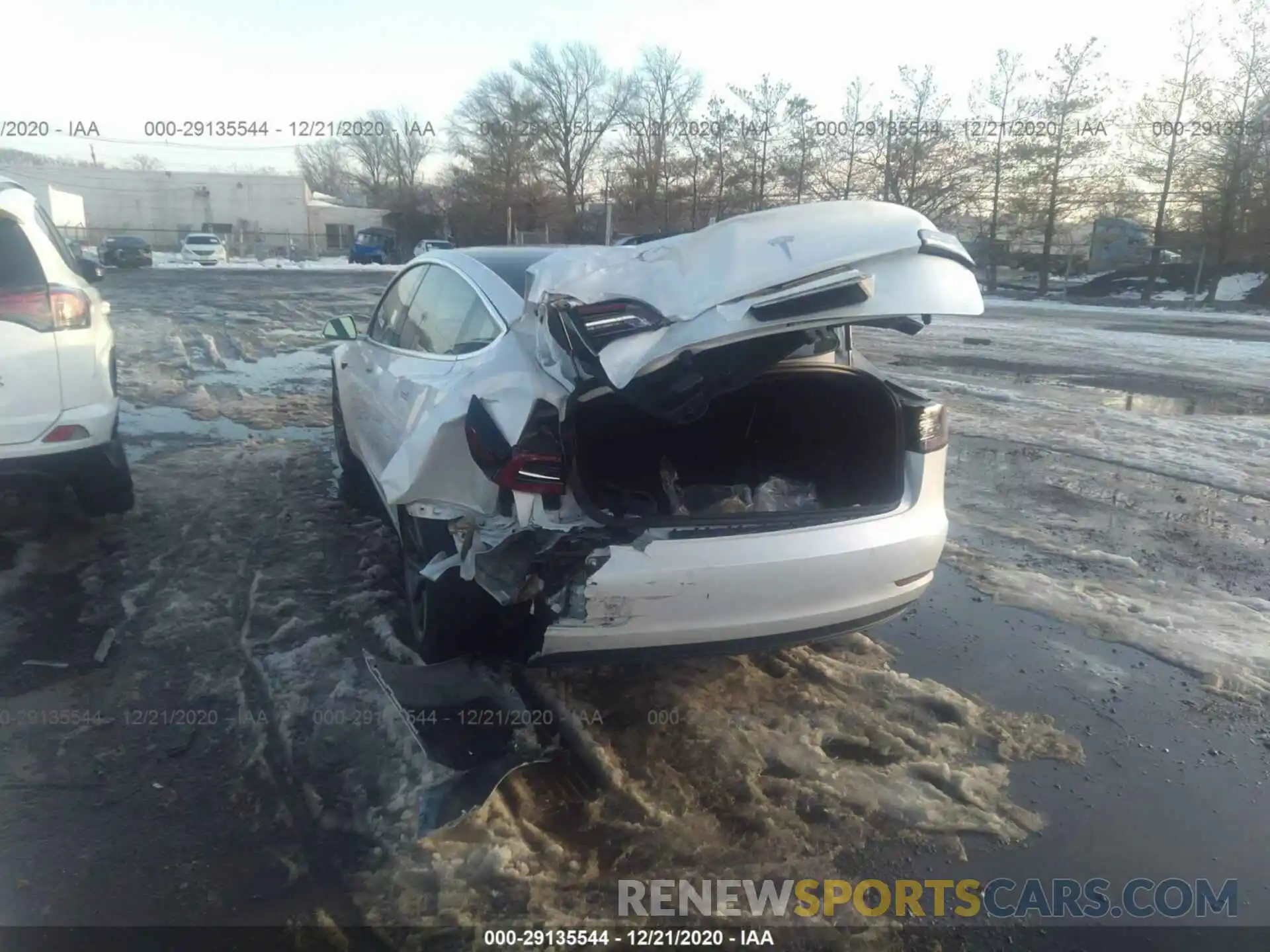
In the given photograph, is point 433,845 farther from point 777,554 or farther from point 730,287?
point 730,287

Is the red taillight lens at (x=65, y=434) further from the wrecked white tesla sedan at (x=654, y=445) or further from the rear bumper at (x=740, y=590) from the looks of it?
the rear bumper at (x=740, y=590)

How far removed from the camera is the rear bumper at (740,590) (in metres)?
2.93

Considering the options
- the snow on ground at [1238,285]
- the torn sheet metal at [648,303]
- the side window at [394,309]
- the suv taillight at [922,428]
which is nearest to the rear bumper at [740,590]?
the torn sheet metal at [648,303]

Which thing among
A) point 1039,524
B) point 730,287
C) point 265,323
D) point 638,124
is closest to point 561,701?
point 730,287

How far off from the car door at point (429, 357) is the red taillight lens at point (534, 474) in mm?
266

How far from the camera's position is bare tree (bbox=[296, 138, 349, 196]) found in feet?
294

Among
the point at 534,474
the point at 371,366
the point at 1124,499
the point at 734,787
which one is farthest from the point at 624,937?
the point at 1124,499

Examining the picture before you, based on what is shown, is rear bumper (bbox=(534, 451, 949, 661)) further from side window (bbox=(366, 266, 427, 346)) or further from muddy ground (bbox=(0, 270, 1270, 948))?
side window (bbox=(366, 266, 427, 346))

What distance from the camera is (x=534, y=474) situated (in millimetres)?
2998

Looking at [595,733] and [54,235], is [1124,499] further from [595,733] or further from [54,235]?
[54,235]

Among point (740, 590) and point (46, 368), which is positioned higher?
point (46, 368)

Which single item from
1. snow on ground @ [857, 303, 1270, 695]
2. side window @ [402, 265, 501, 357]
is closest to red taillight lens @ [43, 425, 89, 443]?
side window @ [402, 265, 501, 357]

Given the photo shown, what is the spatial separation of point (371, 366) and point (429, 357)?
965 millimetres

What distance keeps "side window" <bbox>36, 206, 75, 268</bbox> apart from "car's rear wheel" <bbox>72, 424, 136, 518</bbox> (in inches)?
42.9
